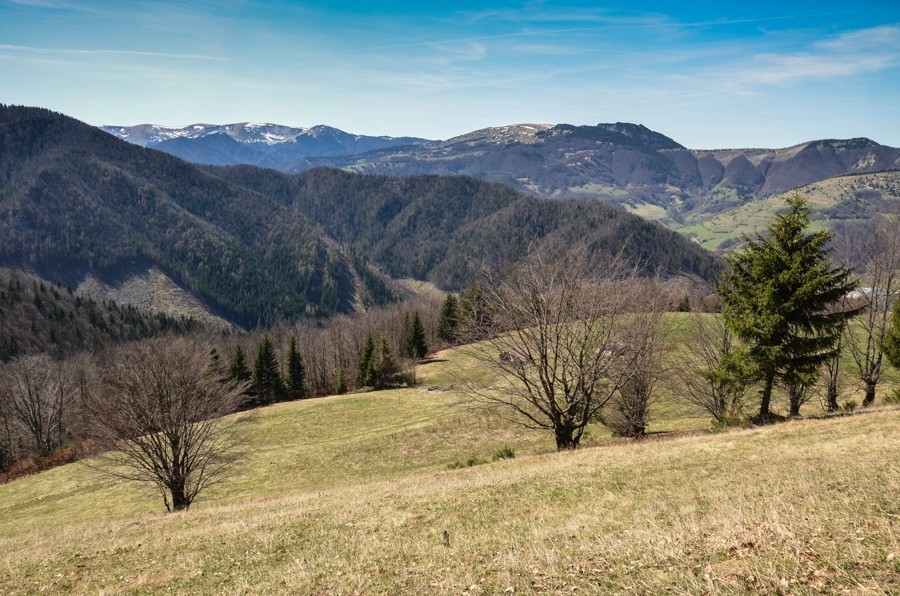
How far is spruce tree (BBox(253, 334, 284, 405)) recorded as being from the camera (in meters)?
76.8

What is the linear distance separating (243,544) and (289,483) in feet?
76.8

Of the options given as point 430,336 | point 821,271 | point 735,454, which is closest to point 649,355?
point 821,271

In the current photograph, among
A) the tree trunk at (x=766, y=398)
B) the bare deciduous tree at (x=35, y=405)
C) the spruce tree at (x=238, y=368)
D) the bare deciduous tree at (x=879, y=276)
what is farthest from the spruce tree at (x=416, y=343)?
the bare deciduous tree at (x=879, y=276)

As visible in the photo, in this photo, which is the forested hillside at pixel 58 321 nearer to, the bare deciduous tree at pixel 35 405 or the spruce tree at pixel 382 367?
the bare deciduous tree at pixel 35 405

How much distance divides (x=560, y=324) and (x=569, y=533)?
12.7 m

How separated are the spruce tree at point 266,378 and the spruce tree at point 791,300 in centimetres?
7169

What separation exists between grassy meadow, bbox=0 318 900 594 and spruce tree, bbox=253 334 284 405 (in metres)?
56.9

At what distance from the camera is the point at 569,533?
10.2 m

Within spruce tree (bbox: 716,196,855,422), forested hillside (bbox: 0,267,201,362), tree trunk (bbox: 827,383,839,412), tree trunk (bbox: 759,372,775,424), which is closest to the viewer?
spruce tree (bbox: 716,196,855,422)

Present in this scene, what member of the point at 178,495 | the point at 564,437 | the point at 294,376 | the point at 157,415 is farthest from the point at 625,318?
the point at 294,376

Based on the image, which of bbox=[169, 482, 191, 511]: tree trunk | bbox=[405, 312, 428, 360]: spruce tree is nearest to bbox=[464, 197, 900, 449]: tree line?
bbox=[169, 482, 191, 511]: tree trunk

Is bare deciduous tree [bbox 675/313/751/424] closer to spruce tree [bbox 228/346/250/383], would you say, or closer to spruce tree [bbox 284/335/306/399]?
spruce tree [bbox 228/346/250/383]

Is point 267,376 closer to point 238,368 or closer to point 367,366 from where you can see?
point 238,368

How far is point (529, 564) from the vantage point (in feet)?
A: 28.1
